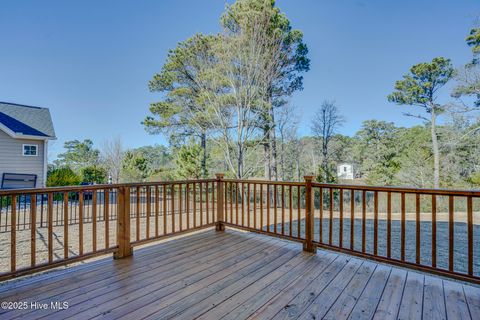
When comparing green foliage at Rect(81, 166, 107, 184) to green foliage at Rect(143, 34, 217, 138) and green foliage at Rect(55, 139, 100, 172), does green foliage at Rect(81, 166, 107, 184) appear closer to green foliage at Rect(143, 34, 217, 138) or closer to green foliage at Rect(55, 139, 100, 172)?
green foliage at Rect(143, 34, 217, 138)

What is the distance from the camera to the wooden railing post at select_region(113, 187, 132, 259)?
109 inches

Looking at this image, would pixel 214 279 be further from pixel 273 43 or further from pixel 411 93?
pixel 411 93

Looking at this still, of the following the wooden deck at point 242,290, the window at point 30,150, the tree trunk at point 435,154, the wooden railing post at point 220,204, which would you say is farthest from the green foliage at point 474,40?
the window at point 30,150

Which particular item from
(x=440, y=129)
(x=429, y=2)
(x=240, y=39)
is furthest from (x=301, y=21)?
(x=440, y=129)

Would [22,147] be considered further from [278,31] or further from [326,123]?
[326,123]

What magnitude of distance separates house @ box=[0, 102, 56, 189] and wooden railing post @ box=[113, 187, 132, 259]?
868cm

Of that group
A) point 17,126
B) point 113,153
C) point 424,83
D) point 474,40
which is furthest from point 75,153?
point 474,40

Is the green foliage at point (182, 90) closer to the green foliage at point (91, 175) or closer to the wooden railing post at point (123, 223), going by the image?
the green foliage at point (91, 175)

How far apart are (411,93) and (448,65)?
1855mm

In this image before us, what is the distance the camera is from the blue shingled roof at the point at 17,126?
28.6 feet

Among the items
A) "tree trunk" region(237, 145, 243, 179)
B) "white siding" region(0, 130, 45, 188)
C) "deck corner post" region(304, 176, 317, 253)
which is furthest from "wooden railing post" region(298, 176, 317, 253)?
"white siding" region(0, 130, 45, 188)

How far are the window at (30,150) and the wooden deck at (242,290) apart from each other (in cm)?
927

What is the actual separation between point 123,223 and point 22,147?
9298 millimetres

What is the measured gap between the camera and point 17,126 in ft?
29.6
